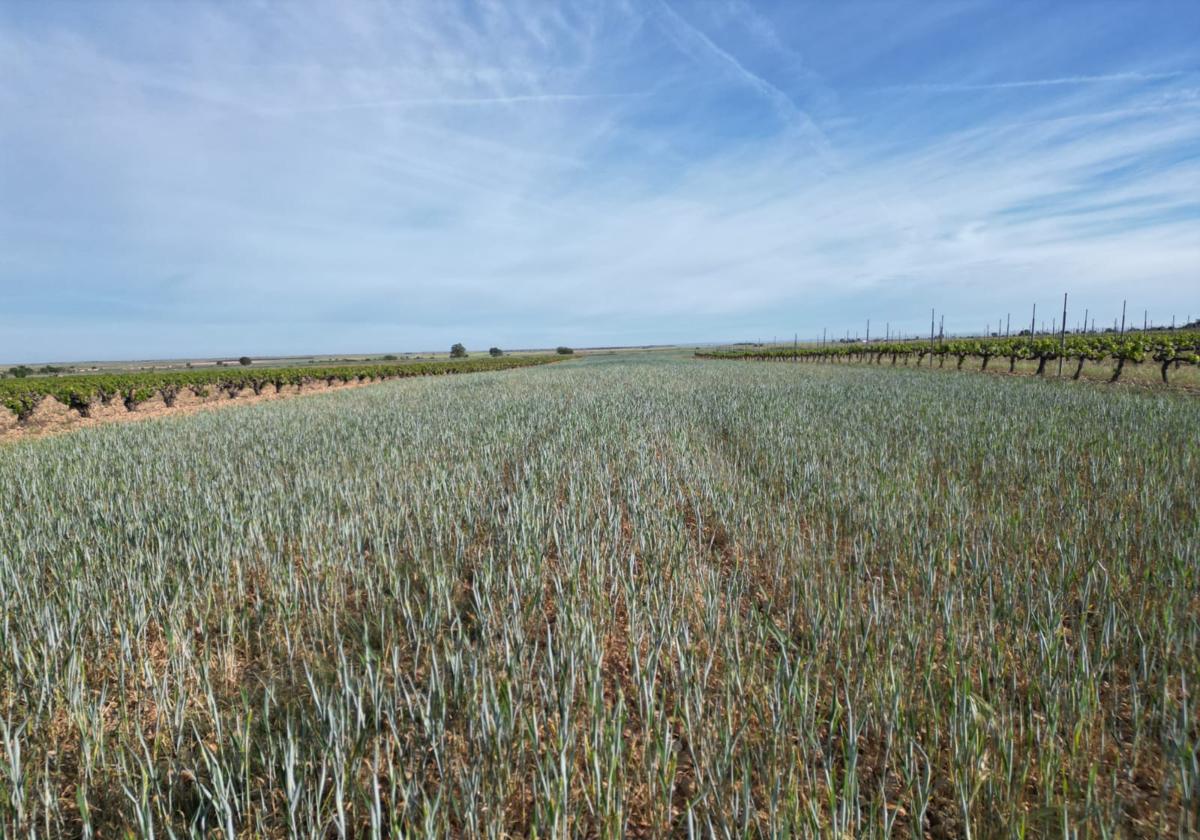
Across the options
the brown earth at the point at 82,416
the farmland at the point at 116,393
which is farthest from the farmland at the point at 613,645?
the farmland at the point at 116,393

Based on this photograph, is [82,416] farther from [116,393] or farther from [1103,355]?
[1103,355]

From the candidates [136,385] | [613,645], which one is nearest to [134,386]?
[136,385]

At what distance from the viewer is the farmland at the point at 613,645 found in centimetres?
181

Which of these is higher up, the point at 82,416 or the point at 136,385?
the point at 136,385

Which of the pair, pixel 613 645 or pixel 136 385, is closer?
pixel 613 645

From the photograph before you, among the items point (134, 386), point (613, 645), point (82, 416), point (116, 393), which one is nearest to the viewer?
point (613, 645)

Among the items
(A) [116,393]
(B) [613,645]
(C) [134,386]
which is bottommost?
(B) [613,645]

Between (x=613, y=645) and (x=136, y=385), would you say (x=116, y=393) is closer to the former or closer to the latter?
(x=136, y=385)

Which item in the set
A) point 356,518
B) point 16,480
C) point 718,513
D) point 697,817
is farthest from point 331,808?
point 16,480

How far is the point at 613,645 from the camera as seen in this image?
3.03 meters

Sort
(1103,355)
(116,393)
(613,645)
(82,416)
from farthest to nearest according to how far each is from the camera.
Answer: (116,393), (1103,355), (82,416), (613,645)

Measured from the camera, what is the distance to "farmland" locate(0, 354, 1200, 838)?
1.81 metres

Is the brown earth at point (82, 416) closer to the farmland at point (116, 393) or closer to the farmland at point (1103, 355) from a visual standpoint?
the farmland at point (116, 393)

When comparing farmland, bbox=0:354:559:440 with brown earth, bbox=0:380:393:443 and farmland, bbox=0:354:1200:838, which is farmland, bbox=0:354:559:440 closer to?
brown earth, bbox=0:380:393:443
